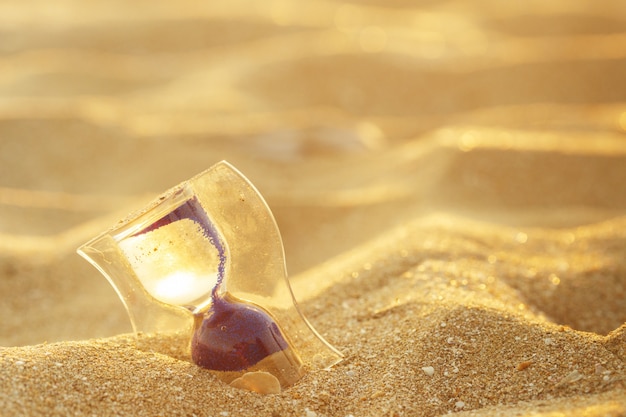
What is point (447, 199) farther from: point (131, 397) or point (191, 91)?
point (191, 91)

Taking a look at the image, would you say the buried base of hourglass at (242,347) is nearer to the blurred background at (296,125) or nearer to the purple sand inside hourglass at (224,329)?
the purple sand inside hourglass at (224,329)

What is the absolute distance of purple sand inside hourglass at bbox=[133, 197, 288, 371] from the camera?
1.87m

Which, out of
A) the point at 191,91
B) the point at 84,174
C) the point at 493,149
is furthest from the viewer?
the point at 191,91

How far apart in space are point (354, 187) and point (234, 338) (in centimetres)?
271

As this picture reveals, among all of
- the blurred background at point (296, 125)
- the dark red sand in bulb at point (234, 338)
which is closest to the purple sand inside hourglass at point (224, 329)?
the dark red sand in bulb at point (234, 338)

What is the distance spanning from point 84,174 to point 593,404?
3779 mm

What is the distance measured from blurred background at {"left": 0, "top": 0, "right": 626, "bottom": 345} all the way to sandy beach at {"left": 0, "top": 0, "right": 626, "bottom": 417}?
0.07ft

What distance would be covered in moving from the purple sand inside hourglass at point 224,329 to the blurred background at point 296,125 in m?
1.03

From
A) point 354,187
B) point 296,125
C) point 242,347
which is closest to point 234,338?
point 242,347

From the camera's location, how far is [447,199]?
4062 millimetres

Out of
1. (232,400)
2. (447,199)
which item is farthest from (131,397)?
(447,199)

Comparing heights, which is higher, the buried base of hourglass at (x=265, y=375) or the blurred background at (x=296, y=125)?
the blurred background at (x=296, y=125)

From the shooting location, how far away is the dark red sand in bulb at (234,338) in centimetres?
187

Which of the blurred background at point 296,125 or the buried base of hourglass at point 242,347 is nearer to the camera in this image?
the buried base of hourglass at point 242,347
